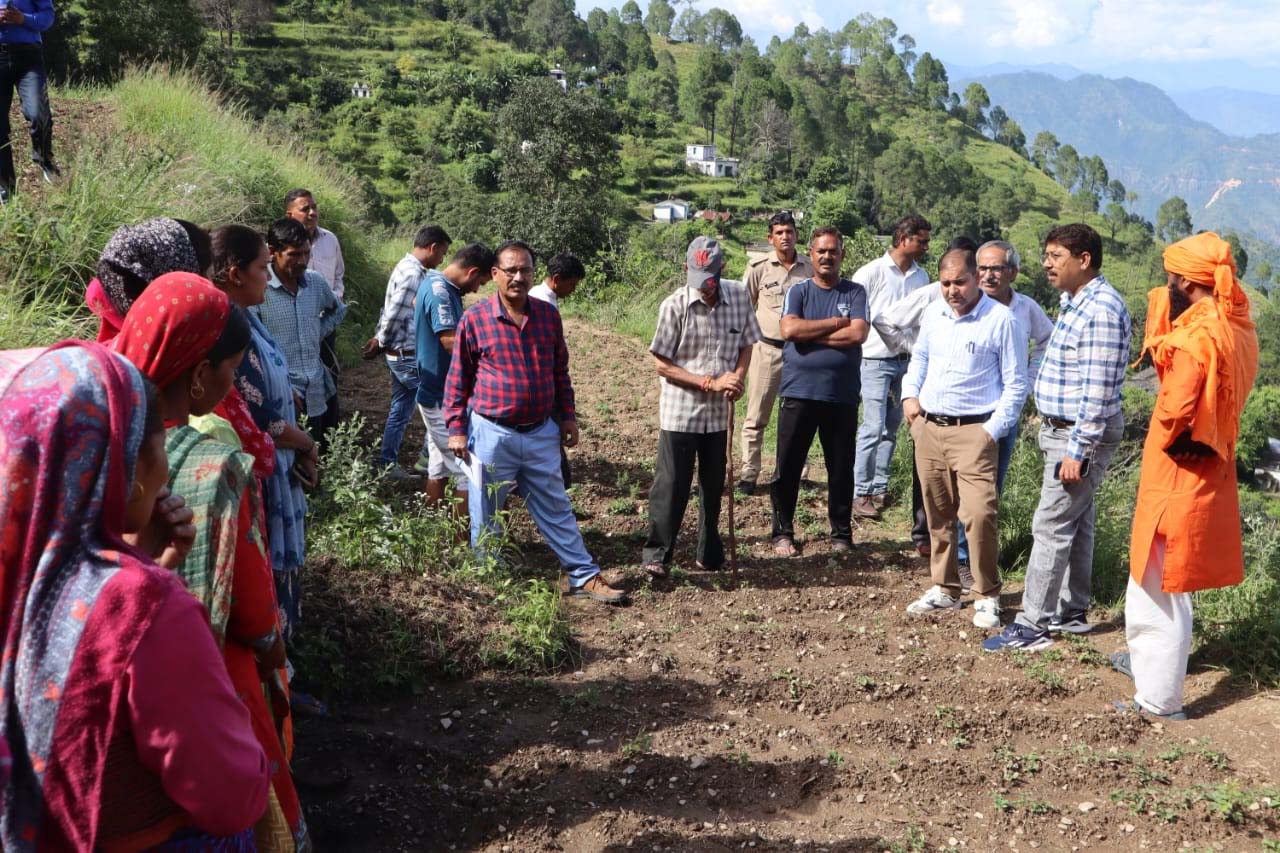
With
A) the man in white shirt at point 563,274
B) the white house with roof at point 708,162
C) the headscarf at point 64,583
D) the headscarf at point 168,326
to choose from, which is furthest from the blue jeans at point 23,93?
the white house with roof at point 708,162

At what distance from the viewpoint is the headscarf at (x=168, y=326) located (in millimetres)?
2051

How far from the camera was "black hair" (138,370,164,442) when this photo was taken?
1.51 m

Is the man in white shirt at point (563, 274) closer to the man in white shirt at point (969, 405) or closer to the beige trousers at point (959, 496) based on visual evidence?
the man in white shirt at point (969, 405)

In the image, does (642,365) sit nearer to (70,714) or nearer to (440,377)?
(440,377)

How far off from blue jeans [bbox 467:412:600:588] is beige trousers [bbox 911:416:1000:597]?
1819 millimetres

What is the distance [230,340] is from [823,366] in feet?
12.8

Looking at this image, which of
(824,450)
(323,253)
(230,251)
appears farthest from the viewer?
(323,253)

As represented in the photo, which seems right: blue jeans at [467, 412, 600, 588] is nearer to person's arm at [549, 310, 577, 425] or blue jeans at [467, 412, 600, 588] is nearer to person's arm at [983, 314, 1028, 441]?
person's arm at [549, 310, 577, 425]

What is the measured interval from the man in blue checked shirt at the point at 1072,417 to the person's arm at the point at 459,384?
278 centimetres

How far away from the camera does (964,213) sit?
88.2 meters

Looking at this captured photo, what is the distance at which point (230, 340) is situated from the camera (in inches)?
89.5

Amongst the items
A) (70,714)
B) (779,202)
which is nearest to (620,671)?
(70,714)

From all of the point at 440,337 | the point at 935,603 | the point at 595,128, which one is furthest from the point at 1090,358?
the point at 595,128

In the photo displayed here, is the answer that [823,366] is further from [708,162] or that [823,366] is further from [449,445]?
[708,162]
